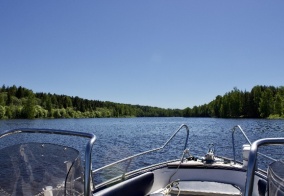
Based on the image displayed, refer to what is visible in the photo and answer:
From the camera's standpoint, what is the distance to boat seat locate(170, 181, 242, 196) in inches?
189

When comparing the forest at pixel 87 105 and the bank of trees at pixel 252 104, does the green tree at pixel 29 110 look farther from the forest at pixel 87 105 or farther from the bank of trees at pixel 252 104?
the bank of trees at pixel 252 104

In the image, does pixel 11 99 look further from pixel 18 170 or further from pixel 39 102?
pixel 18 170

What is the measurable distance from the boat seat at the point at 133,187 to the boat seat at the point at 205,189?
412 millimetres

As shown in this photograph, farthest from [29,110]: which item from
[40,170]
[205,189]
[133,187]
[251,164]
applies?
[251,164]

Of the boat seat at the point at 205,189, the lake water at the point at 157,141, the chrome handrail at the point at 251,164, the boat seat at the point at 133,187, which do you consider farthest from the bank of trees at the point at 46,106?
the chrome handrail at the point at 251,164

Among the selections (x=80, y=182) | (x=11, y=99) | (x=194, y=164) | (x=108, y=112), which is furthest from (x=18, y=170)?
(x=108, y=112)

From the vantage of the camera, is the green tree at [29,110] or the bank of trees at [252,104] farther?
the bank of trees at [252,104]

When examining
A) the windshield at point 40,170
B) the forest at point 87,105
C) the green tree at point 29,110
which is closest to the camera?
the windshield at point 40,170

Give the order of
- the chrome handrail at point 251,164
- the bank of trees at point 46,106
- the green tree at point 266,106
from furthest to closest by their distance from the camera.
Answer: the green tree at point 266,106, the bank of trees at point 46,106, the chrome handrail at point 251,164

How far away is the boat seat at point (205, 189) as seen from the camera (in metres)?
4.80

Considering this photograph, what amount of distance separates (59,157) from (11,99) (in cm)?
10541

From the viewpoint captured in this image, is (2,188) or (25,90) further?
(25,90)

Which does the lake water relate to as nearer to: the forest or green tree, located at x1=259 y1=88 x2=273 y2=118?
the forest

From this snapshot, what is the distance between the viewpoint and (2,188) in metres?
2.54
